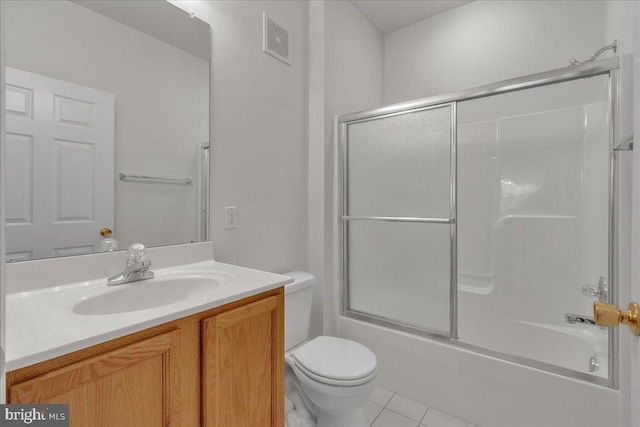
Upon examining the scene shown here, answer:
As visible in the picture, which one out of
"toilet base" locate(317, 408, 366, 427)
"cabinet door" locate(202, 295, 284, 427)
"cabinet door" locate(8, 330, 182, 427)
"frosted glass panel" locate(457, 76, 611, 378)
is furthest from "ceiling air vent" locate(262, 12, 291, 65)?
"toilet base" locate(317, 408, 366, 427)

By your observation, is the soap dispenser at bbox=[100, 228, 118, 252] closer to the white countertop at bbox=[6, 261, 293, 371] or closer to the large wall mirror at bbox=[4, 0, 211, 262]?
the large wall mirror at bbox=[4, 0, 211, 262]

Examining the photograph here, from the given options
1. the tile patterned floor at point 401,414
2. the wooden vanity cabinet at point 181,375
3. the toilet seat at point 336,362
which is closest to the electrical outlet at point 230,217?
the wooden vanity cabinet at point 181,375

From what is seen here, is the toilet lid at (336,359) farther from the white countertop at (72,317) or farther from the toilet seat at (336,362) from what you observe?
the white countertop at (72,317)

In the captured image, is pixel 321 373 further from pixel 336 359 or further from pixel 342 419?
pixel 342 419

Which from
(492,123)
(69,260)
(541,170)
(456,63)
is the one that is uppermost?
(456,63)

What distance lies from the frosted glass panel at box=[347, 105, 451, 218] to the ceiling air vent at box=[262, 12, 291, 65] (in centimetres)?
62

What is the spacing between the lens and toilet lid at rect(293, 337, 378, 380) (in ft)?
4.33

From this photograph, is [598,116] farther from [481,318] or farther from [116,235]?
[116,235]

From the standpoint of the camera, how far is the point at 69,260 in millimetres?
1044

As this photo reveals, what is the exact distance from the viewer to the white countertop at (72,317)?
590mm

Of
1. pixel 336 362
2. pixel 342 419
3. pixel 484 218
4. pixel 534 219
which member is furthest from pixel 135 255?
pixel 534 219

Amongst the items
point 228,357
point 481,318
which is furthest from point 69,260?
point 481,318

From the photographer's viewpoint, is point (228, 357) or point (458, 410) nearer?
point (228, 357)

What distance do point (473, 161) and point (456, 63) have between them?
0.82 m
